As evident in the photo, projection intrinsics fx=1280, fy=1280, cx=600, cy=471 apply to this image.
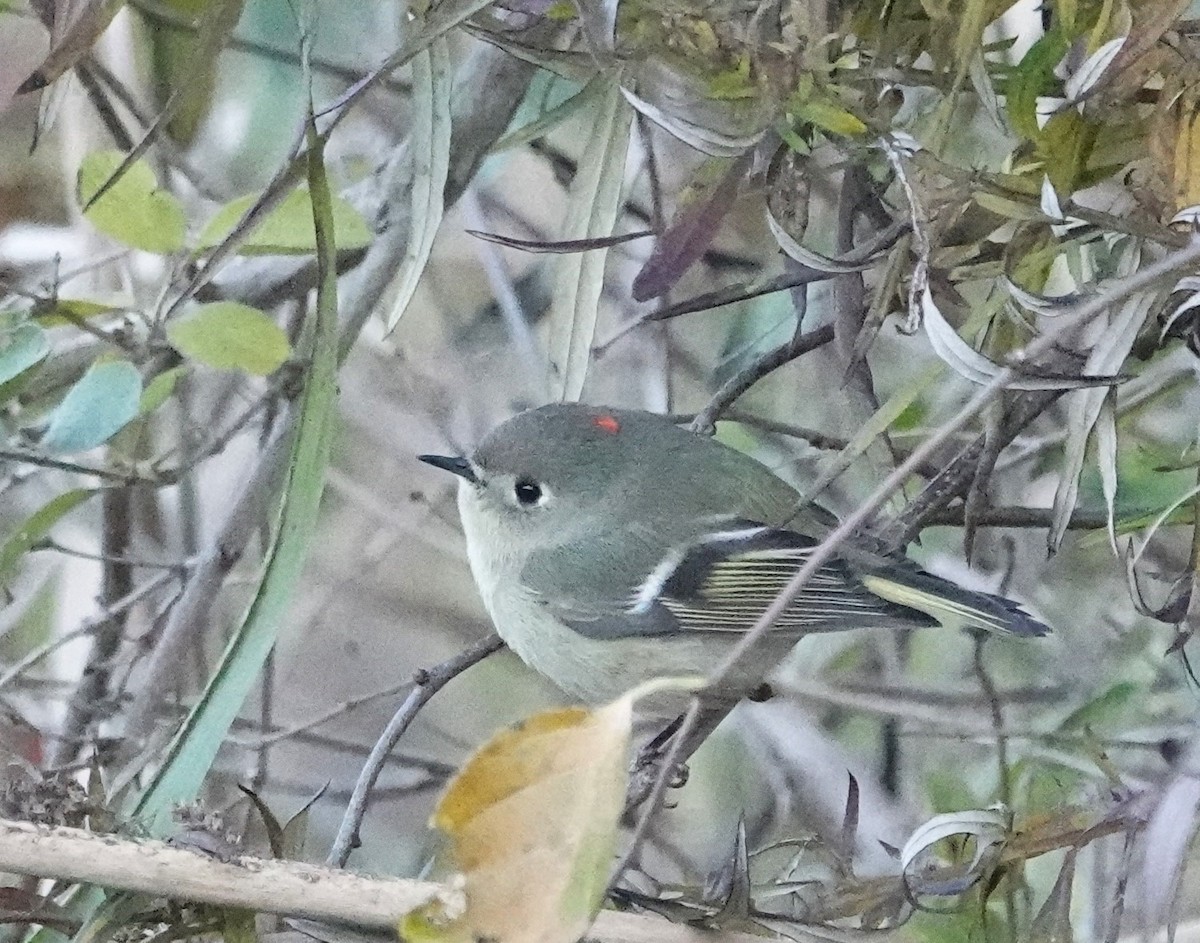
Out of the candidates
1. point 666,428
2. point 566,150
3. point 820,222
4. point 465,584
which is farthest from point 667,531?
point 465,584

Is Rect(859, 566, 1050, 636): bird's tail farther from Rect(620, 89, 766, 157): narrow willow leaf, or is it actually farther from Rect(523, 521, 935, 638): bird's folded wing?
Rect(620, 89, 766, 157): narrow willow leaf

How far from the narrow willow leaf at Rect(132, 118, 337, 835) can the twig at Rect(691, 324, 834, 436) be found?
1.06 feet

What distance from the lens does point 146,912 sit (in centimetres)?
67

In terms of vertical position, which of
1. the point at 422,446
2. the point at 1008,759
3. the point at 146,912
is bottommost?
the point at 146,912

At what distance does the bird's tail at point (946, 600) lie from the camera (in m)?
0.98

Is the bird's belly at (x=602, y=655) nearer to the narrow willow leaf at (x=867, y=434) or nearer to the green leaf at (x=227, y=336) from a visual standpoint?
the green leaf at (x=227, y=336)

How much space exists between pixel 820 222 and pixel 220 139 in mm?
608

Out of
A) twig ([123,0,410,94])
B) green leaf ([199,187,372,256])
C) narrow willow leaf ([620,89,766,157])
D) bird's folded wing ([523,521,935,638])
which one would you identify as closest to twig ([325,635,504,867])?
bird's folded wing ([523,521,935,638])

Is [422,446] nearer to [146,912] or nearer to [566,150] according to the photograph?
[566,150]

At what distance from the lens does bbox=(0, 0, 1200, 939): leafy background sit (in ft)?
2.10

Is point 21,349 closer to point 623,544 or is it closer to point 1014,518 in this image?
point 623,544

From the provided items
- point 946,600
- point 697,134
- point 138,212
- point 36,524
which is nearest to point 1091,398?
point 697,134

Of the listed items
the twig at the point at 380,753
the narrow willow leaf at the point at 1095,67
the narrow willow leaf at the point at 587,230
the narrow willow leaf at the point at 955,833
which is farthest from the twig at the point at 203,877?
the narrow willow leaf at the point at 1095,67

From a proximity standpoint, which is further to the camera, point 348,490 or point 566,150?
point 348,490
